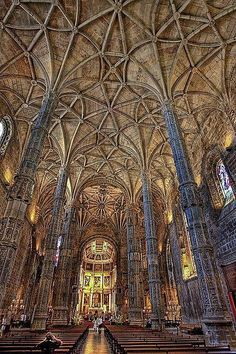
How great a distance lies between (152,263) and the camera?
1736 cm

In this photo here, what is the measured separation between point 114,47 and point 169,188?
16.5 meters

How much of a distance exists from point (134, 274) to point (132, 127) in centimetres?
1461

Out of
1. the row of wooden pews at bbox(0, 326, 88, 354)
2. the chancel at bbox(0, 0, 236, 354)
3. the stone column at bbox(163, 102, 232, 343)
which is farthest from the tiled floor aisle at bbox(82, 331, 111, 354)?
the stone column at bbox(163, 102, 232, 343)

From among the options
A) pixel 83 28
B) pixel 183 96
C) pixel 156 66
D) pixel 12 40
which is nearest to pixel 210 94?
pixel 183 96

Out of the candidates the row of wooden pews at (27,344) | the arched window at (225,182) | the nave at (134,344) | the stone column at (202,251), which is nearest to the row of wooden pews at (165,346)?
the nave at (134,344)

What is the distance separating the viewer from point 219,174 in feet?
58.1

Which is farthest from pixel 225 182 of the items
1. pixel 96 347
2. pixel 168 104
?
pixel 96 347

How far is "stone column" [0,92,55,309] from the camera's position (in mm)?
8781

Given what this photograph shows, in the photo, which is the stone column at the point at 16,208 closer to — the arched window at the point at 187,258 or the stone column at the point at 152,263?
the stone column at the point at 152,263

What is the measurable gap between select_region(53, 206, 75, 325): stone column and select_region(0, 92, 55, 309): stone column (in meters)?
12.3

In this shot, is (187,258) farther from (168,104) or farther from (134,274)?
(168,104)

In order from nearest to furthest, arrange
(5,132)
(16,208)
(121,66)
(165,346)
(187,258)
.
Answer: (165,346) < (16,208) < (121,66) < (5,132) < (187,258)

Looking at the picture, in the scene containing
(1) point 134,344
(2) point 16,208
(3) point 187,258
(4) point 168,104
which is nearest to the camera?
(1) point 134,344

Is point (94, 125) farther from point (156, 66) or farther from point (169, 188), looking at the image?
point (169, 188)
